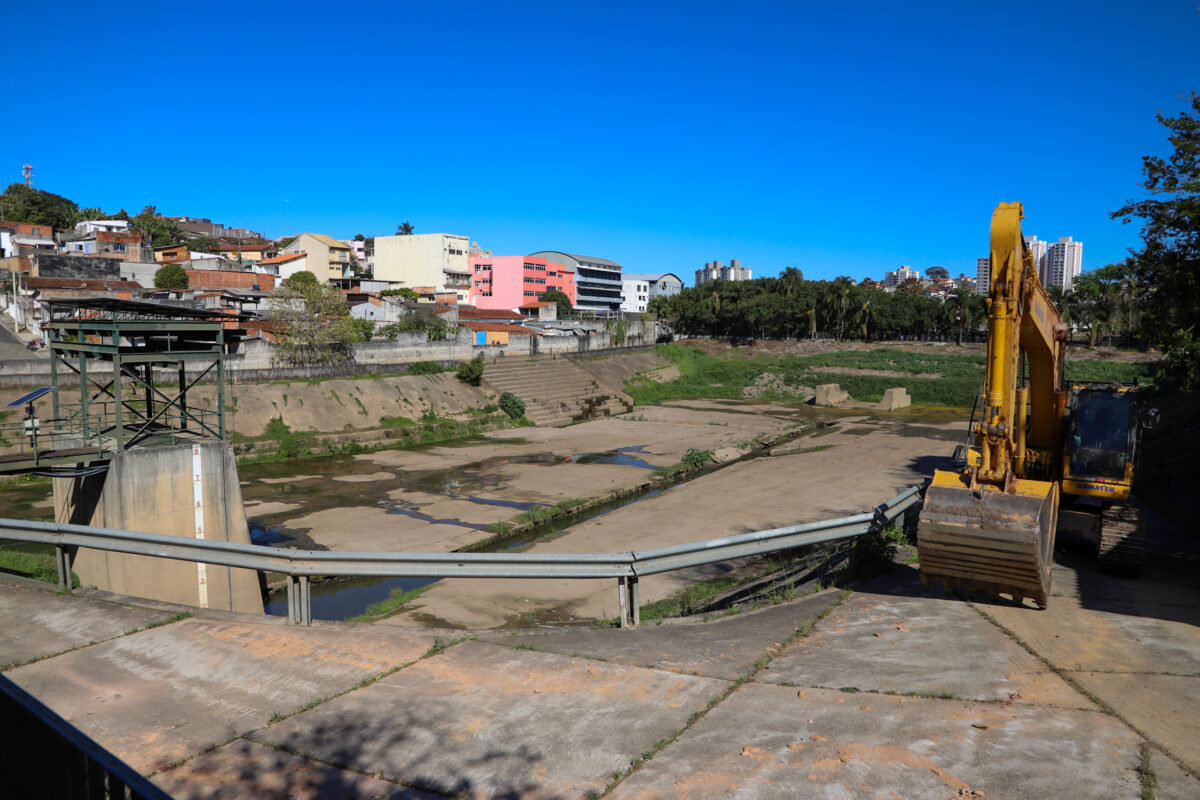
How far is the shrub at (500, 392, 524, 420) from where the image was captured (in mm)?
45469

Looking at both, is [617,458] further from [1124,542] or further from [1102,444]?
[1124,542]

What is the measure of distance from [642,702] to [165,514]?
43.2ft

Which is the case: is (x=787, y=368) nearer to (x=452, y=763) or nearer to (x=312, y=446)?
(x=312, y=446)

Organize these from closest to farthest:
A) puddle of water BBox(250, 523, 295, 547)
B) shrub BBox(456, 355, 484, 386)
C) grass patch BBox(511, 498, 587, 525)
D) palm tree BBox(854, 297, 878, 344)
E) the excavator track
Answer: the excavator track
puddle of water BBox(250, 523, 295, 547)
grass patch BBox(511, 498, 587, 525)
shrub BBox(456, 355, 484, 386)
palm tree BBox(854, 297, 878, 344)

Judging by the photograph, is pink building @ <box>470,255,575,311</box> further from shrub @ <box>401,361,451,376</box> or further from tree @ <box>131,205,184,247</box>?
shrub @ <box>401,361,451,376</box>

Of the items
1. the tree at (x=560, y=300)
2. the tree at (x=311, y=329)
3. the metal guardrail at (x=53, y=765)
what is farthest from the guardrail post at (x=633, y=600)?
the tree at (x=560, y=300)

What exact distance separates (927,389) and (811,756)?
59723 mm

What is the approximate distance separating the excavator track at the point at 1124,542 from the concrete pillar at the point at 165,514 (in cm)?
1612

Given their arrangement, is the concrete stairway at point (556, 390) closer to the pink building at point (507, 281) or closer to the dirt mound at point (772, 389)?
the dirt mound at point (772, 389)

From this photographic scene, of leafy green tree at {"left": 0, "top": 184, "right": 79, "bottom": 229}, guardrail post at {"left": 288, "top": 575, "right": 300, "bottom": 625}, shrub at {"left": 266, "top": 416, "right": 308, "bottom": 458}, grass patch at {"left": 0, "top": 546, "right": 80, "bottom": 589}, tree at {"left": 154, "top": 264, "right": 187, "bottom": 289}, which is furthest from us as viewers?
leafy green tree at {"left": 0, "top": 184, "right": 79, "bottom": 229}

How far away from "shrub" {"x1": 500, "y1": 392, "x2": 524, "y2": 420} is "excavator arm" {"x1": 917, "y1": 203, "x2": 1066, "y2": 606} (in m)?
35.9

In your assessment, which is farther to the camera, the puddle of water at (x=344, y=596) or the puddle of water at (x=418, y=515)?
the puddle of water at (x=418, y=515)

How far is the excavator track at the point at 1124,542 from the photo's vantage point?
11.6 metres

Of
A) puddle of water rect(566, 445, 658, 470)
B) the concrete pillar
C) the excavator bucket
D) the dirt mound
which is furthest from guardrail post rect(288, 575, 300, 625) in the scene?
the dirt mound
